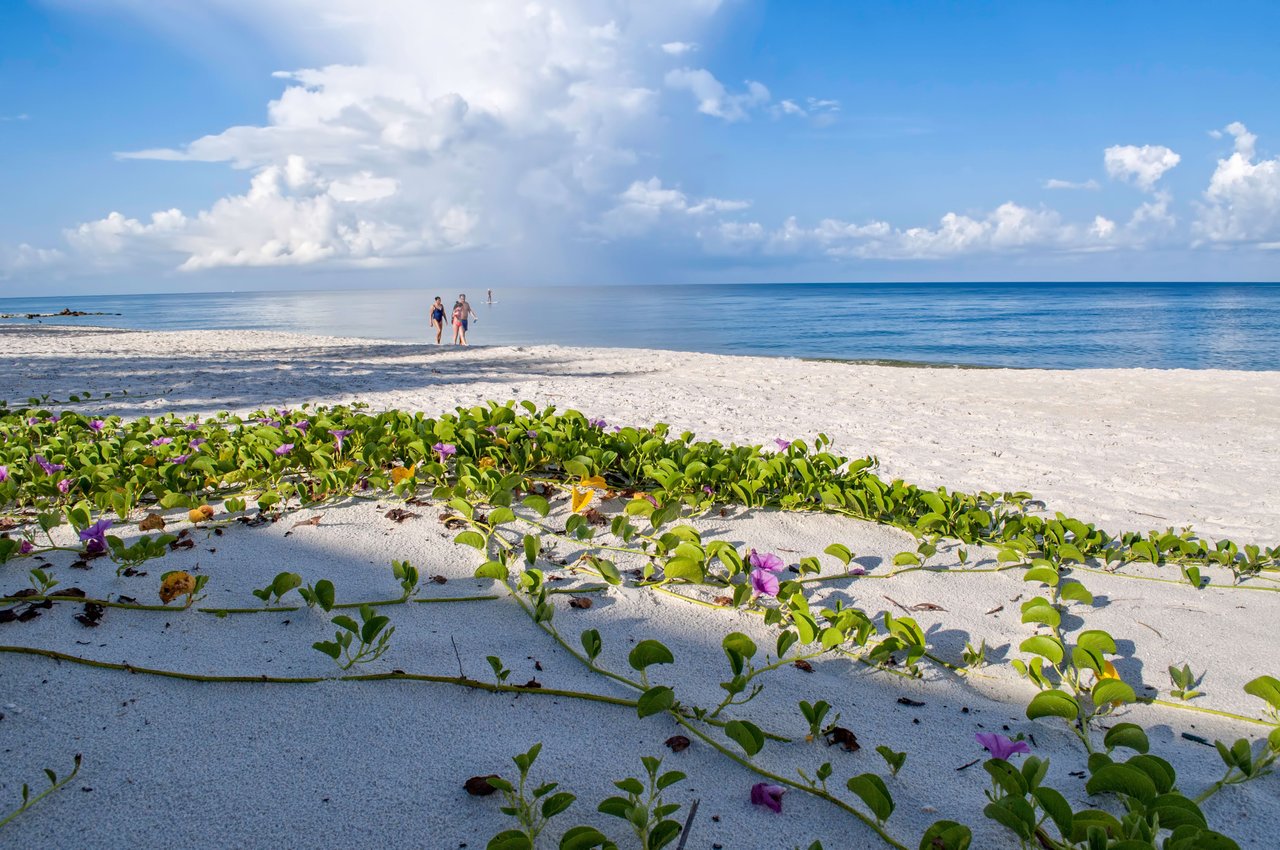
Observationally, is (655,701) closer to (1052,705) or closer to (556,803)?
(556,803)

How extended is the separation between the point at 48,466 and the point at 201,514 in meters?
0.96

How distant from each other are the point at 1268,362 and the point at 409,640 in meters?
31.3

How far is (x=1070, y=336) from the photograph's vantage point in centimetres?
3672

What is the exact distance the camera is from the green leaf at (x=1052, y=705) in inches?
66.1

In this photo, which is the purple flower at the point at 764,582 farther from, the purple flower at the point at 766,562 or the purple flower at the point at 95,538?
the purple flower at the point at 95,538

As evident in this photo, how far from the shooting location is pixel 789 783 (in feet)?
5.10

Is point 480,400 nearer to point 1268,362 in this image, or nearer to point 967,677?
point 967,677

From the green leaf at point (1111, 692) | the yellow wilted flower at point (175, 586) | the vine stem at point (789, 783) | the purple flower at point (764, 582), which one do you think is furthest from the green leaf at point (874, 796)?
the yellow wilted flower at point (175, 586)

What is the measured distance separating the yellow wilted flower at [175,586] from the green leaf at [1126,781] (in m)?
2.31

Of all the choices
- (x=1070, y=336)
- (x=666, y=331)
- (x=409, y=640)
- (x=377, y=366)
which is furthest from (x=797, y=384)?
(x=1070, y=336)

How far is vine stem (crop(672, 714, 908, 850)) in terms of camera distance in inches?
55.7

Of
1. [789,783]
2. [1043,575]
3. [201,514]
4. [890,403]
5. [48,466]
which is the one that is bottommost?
[890,403]

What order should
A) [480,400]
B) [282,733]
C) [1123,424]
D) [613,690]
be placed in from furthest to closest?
[480,400] < [1123,424] < [613,690] < [282,733]

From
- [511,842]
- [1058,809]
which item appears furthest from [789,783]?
[511,842]
